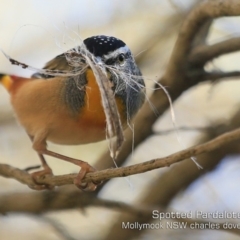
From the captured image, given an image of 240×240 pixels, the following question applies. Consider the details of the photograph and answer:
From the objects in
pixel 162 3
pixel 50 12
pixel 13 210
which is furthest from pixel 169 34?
pixel 13 210

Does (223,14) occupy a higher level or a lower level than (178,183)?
higher

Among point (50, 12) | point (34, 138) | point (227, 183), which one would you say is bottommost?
point (227, 183)

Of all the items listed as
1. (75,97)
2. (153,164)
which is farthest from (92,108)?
(153,164)

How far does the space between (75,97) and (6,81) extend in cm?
14

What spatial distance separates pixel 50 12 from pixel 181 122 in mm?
239

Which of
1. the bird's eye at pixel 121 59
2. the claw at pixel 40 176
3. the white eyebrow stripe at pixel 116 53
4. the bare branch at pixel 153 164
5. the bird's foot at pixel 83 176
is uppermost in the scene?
the white eyebrow stripe at pixel 116 53

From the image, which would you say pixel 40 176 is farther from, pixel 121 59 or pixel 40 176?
pixel 121 59

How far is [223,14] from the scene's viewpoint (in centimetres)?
50

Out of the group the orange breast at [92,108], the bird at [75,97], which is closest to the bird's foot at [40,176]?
the bird at [75,97]

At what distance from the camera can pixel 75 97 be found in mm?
468

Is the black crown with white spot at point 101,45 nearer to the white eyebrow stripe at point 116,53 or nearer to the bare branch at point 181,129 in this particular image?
the white eyebrow stripe at point 116,53

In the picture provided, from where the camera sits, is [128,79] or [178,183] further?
[178,183]

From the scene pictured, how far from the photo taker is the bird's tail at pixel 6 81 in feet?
1.79

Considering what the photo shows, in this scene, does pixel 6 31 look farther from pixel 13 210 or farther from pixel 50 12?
pixel 13 210
